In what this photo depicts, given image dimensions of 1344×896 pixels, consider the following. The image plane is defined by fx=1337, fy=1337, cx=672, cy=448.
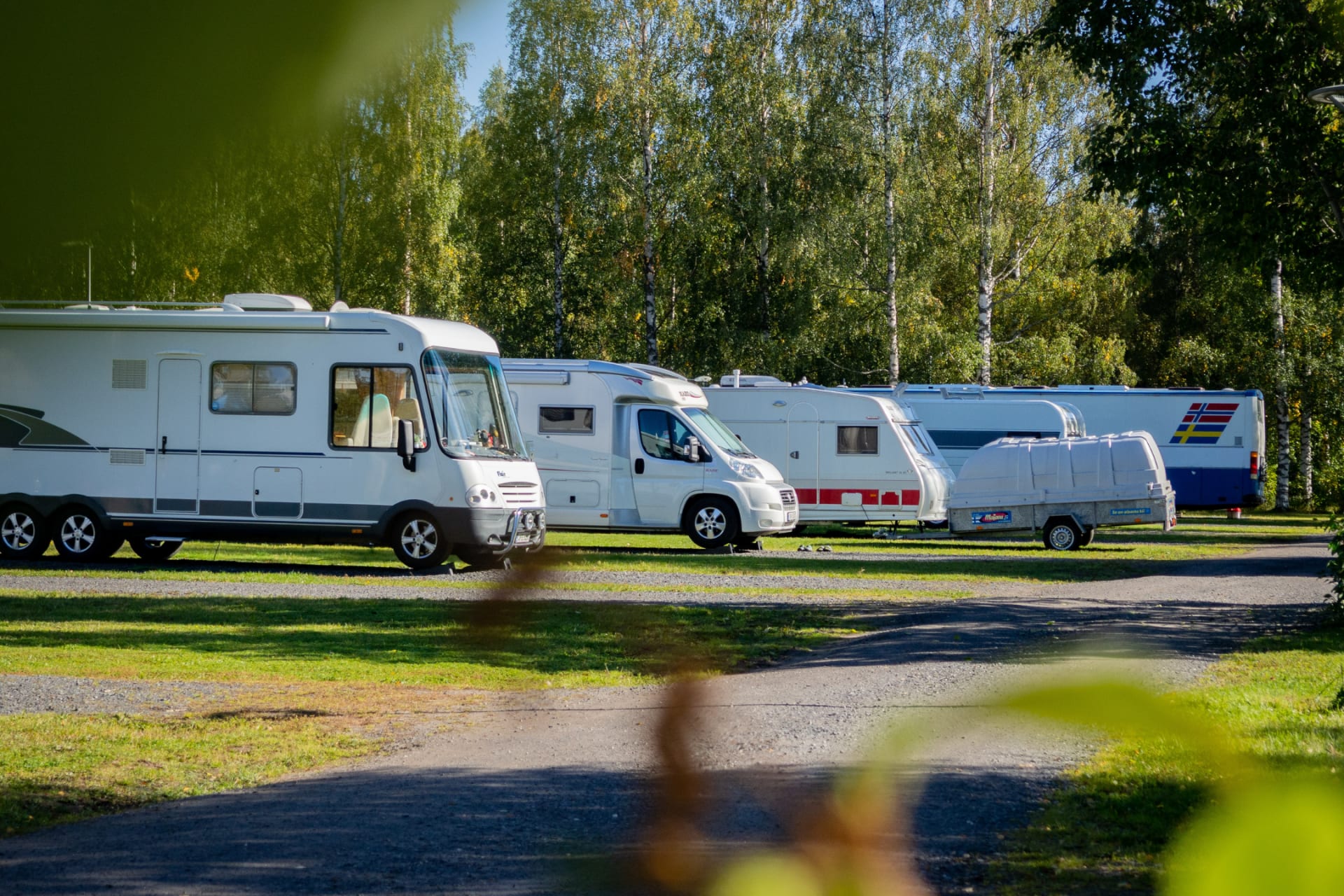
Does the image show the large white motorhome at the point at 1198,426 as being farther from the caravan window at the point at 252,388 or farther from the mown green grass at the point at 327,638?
the mown green grass at the point at 327,638

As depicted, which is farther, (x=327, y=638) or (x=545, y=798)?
(x=327, y=638)

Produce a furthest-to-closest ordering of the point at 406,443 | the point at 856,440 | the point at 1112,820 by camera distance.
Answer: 1. the point at 856,440
2. the point at 406,443
3. the point at 1112,820

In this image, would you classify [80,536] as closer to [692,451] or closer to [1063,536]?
[692,451]

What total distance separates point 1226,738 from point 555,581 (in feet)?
3.16

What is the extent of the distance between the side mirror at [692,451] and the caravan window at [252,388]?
23.4 ft

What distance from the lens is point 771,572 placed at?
60.0 ft

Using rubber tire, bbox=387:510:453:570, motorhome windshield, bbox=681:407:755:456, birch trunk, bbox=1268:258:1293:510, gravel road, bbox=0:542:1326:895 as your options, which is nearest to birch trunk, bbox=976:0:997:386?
birch trunk, bbox=1268:258:1293:510

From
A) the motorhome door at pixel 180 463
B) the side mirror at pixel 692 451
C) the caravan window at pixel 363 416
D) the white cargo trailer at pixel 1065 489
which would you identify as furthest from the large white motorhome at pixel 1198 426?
the motorhome door at pixel 180 463

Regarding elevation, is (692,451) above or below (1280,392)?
below

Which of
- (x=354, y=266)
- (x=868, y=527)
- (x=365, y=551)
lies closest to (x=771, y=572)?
(x=365, y=551)

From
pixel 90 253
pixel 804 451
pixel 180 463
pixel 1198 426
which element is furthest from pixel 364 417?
pixel 1198 426

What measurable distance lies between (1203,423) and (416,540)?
24842 millimetres

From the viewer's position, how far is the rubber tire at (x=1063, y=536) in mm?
25016

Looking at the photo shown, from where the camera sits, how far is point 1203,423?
34875mm
